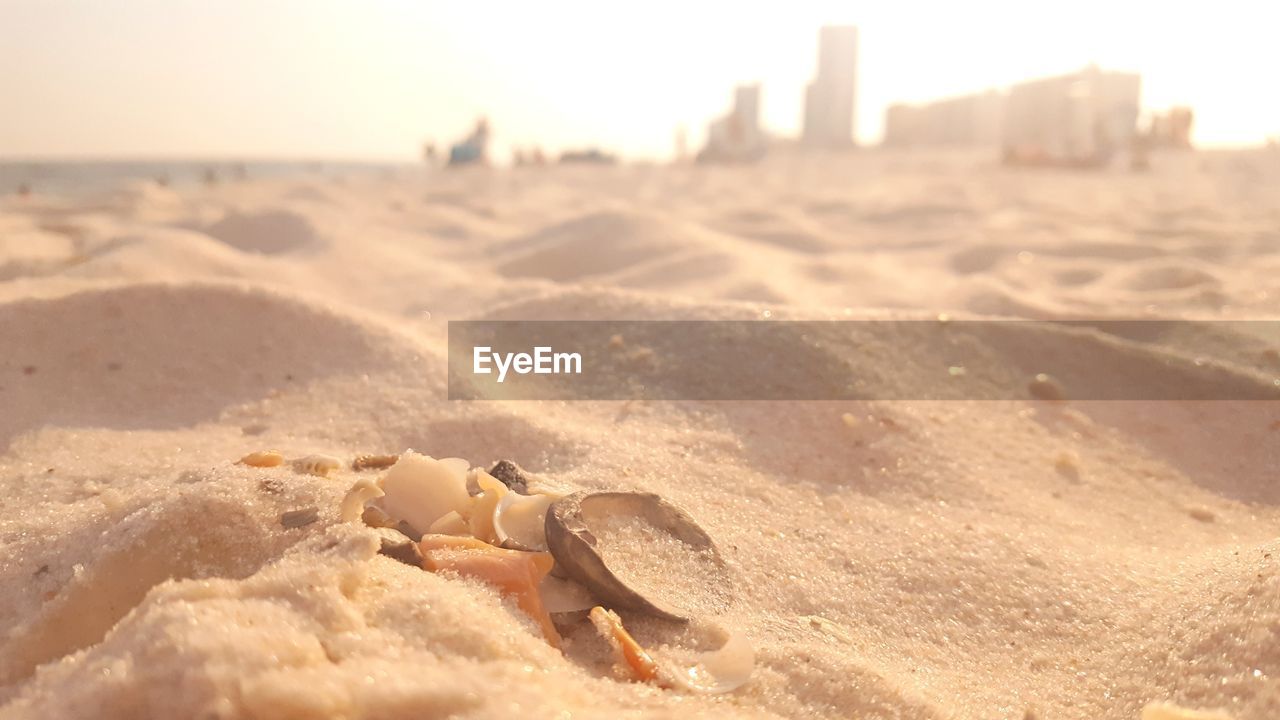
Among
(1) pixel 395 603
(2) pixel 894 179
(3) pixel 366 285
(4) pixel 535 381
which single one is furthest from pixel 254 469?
(2) pixel 894 179

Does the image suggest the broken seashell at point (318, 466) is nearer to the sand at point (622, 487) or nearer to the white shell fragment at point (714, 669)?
the sand at point (622, 487)

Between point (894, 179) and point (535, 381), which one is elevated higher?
point (894, 179)

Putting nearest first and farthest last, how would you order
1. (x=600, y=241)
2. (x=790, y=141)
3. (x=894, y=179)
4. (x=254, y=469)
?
(x=254, y=469) < (x=600, y=241) < (x=894, y=179) < (x=790, y=141)

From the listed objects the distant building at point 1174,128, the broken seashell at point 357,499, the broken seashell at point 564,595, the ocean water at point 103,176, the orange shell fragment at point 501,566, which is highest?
the distant building at point 1174,128

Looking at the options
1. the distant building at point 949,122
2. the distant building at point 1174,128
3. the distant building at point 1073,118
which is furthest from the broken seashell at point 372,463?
the distant building at point 949,122

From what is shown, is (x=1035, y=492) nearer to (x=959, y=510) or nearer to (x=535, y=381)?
(x=959, y=510)

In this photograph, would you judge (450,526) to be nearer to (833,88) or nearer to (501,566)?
(501,566)

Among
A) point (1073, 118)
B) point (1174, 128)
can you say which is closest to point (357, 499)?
point (1174, 128)

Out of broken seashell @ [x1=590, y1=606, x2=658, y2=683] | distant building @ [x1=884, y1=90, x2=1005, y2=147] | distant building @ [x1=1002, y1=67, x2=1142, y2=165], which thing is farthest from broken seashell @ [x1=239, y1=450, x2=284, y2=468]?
distant building @ [x1=884, y1=90, x2=1005, y2=147]
